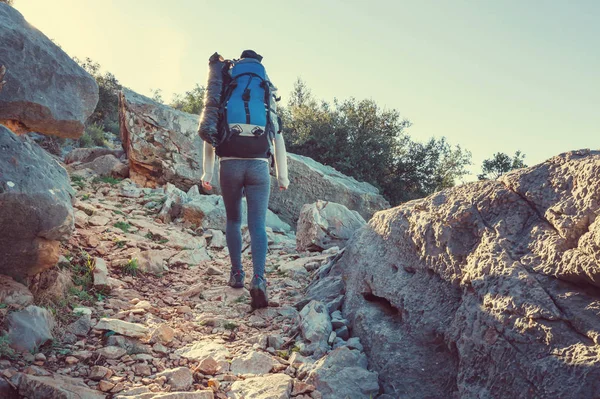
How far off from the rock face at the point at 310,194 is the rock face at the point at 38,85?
15.8 feet

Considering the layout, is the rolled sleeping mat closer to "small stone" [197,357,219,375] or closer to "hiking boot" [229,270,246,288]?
"hiking boot" [229,270,246,288]

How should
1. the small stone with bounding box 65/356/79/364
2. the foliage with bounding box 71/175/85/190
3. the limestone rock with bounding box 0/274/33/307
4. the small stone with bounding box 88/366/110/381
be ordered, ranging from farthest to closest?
the foliage with bounding box 71/175/85/190
the limestone rock with bounding box 0/274/33/307
the small stone with bounding box 65/356/79/364
the small stone with bounding box 88/366/110/381

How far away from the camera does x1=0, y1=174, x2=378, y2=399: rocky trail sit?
2631 millimetres

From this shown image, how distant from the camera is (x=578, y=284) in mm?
2148

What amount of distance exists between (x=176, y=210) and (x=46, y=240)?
12.8 ft

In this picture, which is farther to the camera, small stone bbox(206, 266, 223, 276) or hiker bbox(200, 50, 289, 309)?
small stone bbox(206, 266, 223, 276)

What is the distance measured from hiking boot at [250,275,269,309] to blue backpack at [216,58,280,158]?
1086 mm

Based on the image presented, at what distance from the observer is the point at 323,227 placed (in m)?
6.28

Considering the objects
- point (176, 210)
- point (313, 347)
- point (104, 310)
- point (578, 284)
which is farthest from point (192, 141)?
point (578, 284)

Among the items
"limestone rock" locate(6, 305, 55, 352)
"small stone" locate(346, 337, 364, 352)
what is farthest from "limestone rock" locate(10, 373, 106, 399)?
"small stone" locate(346, 337, 364, 352)

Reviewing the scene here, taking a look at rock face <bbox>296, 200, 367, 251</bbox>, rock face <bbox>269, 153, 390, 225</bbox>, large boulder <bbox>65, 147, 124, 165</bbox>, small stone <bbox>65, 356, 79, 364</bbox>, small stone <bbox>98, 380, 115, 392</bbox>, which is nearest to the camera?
small stone <bbox>98, 380, 115, 392</bbox>

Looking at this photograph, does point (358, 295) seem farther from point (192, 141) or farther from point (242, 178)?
point (192, 141)

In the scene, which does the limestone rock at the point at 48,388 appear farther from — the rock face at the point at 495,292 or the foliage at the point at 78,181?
the foliage at the point at 78,181

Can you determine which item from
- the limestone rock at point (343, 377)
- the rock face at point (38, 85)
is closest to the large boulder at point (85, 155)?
the rock face at point (38, 85)
